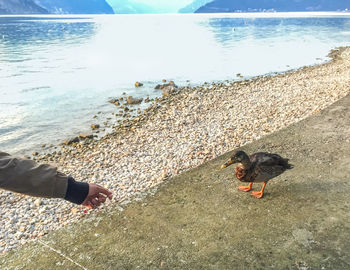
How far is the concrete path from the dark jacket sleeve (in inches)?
101

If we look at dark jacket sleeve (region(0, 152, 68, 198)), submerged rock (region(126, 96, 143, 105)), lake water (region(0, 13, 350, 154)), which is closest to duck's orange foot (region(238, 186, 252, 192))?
dark jacket sleeve (region(0, 152, 68, 198))

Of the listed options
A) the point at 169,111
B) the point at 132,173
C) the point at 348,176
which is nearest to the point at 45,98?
the point at 169,111

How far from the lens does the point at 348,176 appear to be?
20.0 feet

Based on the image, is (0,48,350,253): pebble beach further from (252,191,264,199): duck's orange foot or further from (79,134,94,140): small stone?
(252,191,264,199): duck's orange foot

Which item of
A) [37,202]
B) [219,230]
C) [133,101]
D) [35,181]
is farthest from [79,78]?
[35,181]

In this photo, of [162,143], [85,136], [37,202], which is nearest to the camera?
[37,202]

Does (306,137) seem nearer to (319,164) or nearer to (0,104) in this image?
(319,164)

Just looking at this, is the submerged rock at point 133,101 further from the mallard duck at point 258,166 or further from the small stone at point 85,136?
the mallard duck at point 258,166

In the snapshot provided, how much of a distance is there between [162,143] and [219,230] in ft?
17.9

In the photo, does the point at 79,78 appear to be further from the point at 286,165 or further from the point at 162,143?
the point at 286,165

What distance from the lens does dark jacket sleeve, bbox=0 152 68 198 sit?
7.13 feet

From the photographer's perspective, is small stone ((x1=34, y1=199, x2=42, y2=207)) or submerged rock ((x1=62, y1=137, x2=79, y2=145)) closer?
small stone ((x1=34, y1=199, x2=42, y2=207))

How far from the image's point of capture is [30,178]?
7.47ft

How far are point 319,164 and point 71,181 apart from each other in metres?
5.91
